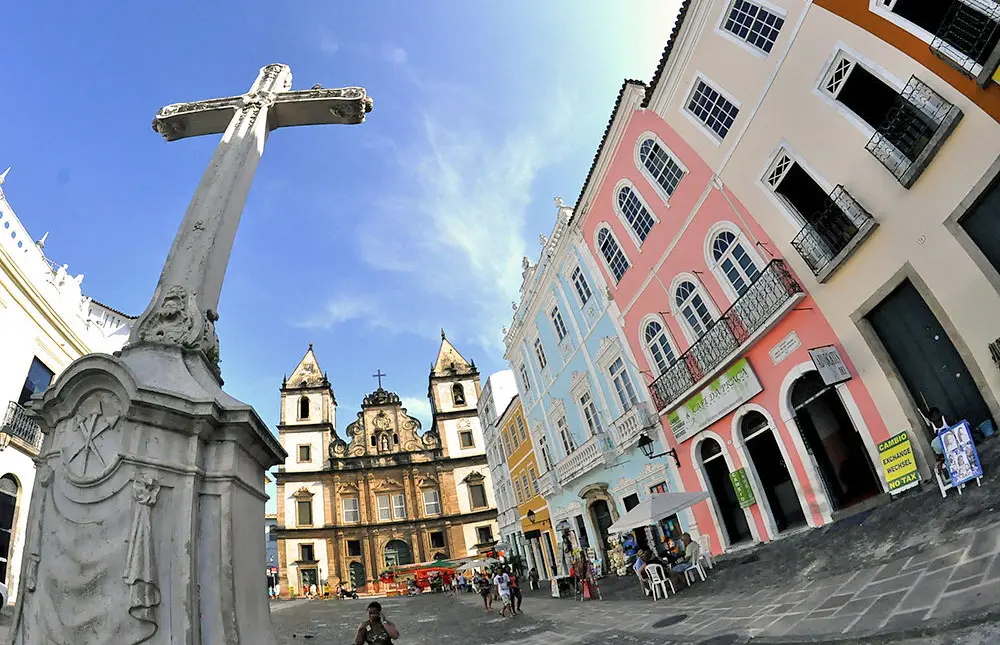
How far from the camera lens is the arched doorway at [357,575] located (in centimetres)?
4044

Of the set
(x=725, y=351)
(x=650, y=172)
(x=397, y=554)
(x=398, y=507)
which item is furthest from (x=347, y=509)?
(x=725, y=351)

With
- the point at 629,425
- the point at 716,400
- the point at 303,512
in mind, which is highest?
the point at 303,512

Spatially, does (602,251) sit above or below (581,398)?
above

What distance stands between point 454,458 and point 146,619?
43132 mm

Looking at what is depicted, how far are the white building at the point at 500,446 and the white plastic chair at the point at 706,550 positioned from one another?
17.2m

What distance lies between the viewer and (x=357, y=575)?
40.8 metres

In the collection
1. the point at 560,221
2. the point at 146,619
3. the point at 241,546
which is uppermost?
the point at 560,221

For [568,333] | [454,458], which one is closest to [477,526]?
[454,458]

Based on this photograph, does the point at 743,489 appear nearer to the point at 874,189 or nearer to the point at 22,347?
the point at 874,189

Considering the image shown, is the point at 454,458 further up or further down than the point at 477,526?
further up

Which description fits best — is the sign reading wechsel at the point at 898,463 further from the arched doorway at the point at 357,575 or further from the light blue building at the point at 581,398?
the arched doorway at the point at 357,575

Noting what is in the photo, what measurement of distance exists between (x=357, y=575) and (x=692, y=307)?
127 feet

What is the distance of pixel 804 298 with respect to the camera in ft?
32.6

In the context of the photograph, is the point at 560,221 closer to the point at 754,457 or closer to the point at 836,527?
the point at 754,457
